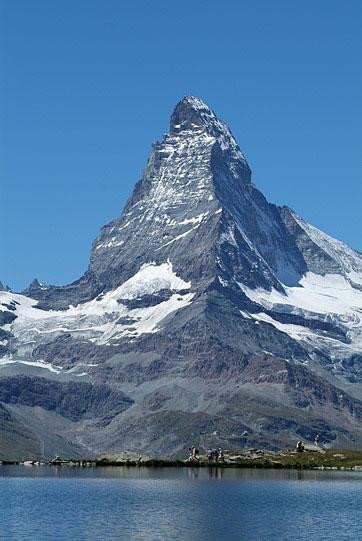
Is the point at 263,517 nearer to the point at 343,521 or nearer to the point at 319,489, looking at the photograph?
the point at 343,521

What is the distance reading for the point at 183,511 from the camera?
14750 centimetres

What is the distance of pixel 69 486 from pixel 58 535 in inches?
2935

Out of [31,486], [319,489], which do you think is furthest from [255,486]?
[31,486]

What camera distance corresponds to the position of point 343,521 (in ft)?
456

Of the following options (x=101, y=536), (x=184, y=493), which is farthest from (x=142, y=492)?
(x=101, y=536)

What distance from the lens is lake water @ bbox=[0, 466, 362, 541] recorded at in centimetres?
12475

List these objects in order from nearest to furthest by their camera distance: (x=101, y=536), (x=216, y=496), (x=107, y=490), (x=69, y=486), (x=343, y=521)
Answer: (x=101, y=536) < (x=343, y=521) < (x=216, y=496) < (x=107, y=490) < (x=69, y=486)

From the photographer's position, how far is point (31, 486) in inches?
7712

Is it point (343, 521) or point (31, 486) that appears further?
point (31, 486)

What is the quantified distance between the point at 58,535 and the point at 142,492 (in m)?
56.6

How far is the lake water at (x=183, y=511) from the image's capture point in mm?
124750

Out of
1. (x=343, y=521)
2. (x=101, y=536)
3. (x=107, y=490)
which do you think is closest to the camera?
(x=101, y=536)

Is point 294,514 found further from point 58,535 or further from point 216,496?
point 58,535

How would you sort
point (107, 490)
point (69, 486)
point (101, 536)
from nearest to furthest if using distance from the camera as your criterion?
1. point (101, 536)
2. point (107, 490)
3. point (69, 486)
